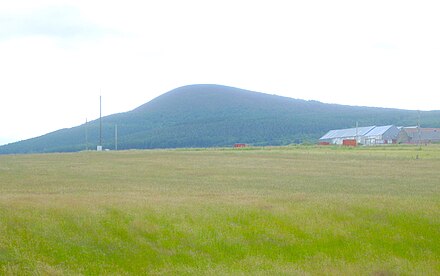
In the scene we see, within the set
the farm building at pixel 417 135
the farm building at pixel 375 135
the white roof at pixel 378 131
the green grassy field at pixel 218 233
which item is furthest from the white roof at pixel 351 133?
the green grassy field at pixel 218 233

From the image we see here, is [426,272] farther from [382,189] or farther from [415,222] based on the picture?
[382,189]

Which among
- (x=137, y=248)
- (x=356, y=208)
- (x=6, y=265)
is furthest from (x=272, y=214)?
(x=6, y=265)

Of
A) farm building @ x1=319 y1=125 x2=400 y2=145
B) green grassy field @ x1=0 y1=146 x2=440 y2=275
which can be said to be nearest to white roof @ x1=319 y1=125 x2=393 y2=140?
farm building @ x1=319 y1=125 x2=400 y2=145

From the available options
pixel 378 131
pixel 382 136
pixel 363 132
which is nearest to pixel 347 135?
pixel 363 132

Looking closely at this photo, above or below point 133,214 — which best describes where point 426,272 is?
below

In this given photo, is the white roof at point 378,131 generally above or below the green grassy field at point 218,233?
above

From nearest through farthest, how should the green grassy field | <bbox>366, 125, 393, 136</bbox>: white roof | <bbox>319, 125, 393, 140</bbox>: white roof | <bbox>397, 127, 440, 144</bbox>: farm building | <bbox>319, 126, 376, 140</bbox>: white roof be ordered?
the green grassy field → <bbox>366, 125, 393, 136</bbox>: white roof → <bbox>319, 125, 393, 140</bbox>: white roof → <bbox>397, 127, 440, 144</bbox>: farm building → <bbox>319, 126, 376, 140</bbox>: white roof

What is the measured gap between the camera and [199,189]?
28234 mm

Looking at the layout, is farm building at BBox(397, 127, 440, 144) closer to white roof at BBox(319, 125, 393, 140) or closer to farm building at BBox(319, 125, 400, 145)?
farm building at BBox(319, 125, 400, 145)

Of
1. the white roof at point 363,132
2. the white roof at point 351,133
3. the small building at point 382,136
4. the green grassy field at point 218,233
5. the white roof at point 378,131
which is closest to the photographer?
the green grassy field at point 218,233

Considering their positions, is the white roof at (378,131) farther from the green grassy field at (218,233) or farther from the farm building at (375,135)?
the green grassy field at (218,233)

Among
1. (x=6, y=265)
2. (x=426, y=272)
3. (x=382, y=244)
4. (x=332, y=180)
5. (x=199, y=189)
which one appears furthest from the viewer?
(x=332, y=180)

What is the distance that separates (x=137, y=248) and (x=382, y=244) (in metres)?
6.90

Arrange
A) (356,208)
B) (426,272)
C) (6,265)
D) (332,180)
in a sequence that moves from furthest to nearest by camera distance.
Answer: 1. (332,180)
2. (356,208)
3. (426,272)
4. (6,265)
